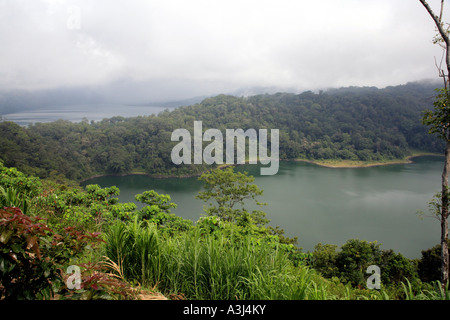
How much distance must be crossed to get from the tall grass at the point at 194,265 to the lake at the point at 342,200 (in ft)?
55.2

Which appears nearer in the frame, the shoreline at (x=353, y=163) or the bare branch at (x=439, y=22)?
the bare branch at (x=439, y=22)

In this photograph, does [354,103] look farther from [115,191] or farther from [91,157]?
[115,191]

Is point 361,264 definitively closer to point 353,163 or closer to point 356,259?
point 356,259

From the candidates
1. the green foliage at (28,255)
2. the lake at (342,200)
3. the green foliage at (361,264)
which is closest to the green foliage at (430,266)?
the green foliage at (361,264)

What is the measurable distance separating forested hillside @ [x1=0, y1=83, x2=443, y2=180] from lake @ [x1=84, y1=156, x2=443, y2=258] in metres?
5.17

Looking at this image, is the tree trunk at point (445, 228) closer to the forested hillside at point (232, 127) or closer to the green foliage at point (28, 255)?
the green foliage at point (28, 255)

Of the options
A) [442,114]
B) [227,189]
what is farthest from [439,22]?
[227,189]

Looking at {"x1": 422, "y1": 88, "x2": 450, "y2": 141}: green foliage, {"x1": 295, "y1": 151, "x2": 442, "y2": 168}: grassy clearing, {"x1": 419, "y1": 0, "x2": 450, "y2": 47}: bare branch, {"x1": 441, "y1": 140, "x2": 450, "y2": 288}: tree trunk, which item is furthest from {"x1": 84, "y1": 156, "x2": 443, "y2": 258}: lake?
{"x1": 419, "y1": 0, "x2": 450, "y2": 47}: bare branch

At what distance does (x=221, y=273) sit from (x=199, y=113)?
262 feet

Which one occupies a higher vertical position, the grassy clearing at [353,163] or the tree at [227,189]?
the tree at [227,189]

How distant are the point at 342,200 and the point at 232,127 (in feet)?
148

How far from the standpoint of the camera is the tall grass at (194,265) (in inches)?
81.7

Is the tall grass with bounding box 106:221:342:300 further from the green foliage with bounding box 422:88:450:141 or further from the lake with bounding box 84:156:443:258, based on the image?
the lake with bounding box 84:156:443:258

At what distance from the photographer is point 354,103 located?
79.9 metres
